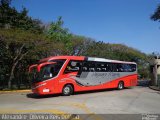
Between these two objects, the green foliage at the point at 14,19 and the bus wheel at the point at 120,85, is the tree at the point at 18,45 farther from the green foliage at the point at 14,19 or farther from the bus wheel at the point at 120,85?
the bus wheel at the point at 120,85

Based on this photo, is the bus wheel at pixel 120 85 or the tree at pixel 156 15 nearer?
the bus wheel at pixel 120 85

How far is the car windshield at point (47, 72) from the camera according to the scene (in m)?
19.9

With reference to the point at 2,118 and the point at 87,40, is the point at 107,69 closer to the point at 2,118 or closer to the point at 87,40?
the point at 2,118

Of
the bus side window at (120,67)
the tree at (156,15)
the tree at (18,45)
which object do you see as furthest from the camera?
Result: the tree at (156,15)

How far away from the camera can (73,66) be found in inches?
873

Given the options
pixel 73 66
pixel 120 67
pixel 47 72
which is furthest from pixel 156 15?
pixel 47 72

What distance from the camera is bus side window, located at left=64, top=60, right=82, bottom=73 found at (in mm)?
21667

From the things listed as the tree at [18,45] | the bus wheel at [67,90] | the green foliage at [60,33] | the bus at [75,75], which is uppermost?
the green foliage at [60,33]

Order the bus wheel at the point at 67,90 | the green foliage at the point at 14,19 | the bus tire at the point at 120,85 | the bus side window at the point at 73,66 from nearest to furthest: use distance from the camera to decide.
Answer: the bus wheel at the point at 67,90, the bus side window at the point at 73,66, the bus tire at the point at 120,85, the green foliage at the point at 14,19

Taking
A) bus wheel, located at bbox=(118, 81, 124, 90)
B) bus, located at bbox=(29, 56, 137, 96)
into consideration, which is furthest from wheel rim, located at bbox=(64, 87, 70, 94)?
bus wheel, located at bbox=(118, 81, 124, 90)

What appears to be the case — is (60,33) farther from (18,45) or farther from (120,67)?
(120,67)

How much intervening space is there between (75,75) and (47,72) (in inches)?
110

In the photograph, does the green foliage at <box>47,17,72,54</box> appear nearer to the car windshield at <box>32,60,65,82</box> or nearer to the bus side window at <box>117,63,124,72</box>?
the bus side window at <box>117,63,124,72</box>

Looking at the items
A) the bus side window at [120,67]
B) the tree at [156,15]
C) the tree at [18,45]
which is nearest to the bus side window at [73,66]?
the bus side window at [120,67]
